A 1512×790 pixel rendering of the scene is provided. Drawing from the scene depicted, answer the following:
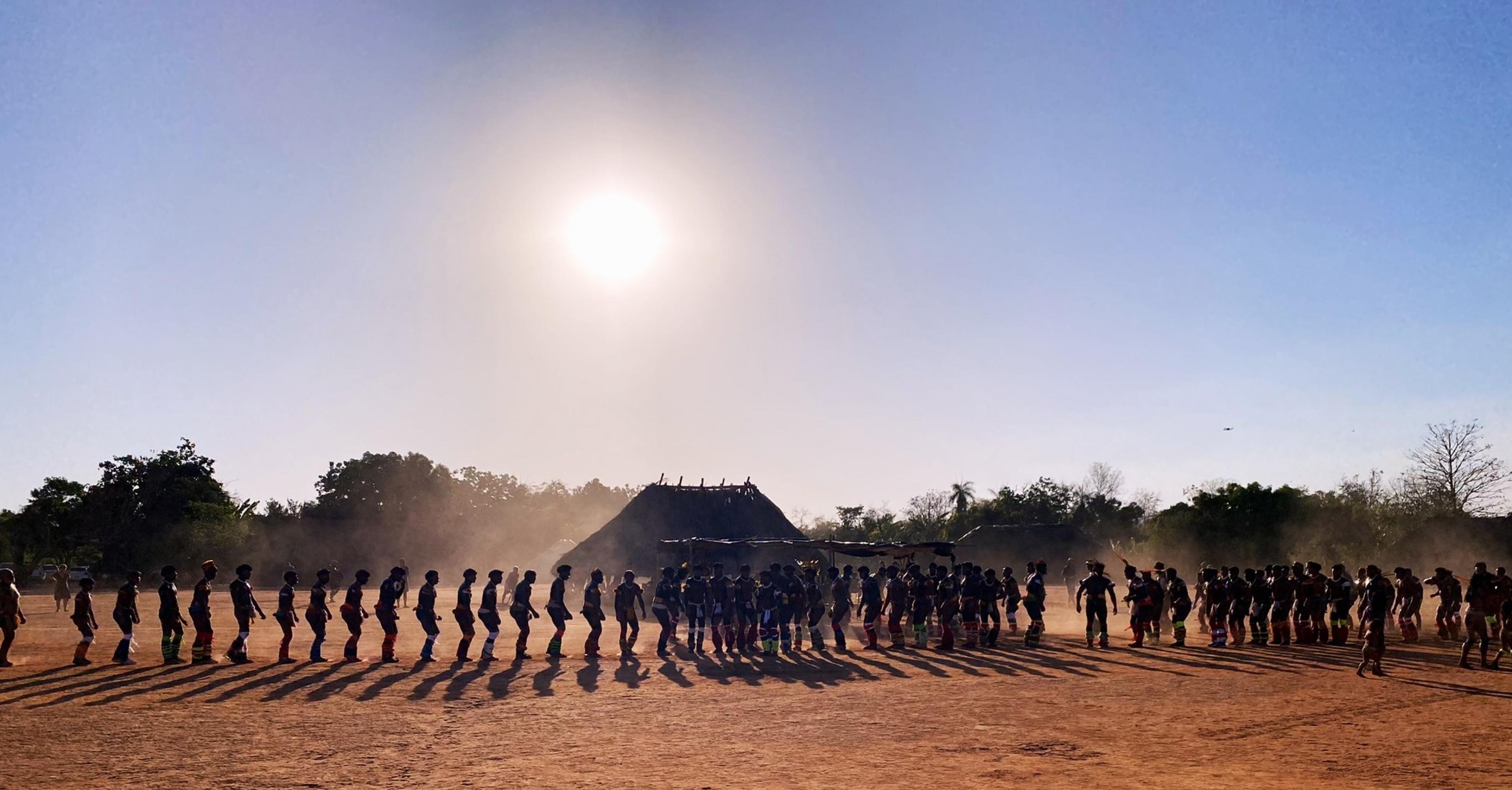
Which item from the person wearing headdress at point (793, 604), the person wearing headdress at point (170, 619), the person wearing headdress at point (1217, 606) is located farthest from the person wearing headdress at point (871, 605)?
the person wearing headdress at point (170, 619)

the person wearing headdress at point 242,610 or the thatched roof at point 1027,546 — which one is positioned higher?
the thatched roof at point 1027,546

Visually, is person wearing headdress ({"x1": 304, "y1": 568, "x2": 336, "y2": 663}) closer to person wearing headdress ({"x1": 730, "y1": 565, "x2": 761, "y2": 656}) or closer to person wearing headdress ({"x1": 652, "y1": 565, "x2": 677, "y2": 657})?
person wearing headdress ({"x1": 652, "y1": 565, "x2": 677, "y2": 657})

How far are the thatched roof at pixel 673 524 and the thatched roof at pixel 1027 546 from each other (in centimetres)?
Answer: 1599

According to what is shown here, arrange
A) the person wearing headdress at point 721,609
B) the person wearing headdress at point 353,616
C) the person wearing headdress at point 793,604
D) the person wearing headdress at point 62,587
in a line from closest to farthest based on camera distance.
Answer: the person wearing headdress at point 353,616 → the person wearing headdress at point 721,609 → the person wearing headdress at point 793,604 → the person wearing headdress at point 62,587

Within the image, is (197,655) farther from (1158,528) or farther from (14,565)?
(14,565)

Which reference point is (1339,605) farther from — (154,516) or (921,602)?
(154,516)

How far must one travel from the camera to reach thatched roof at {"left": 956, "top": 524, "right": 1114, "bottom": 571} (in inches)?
1999

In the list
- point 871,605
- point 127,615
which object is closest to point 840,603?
point 871,605

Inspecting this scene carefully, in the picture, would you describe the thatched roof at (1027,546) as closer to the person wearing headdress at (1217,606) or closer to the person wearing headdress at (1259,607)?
the person wearing headdress at (1217,606)

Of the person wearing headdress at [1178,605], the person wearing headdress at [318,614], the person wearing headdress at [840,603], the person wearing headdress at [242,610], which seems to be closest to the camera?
the person wearing headdress at [242,610]

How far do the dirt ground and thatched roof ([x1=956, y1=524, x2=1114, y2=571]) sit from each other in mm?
32194

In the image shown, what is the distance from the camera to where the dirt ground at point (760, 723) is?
30.1 feet

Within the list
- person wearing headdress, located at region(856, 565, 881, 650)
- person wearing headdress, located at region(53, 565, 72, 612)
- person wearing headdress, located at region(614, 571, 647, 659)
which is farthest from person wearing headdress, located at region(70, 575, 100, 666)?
person wearing headdress, located at region(53, 565, 72, 612)

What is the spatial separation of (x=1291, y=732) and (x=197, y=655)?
17.3 metres
